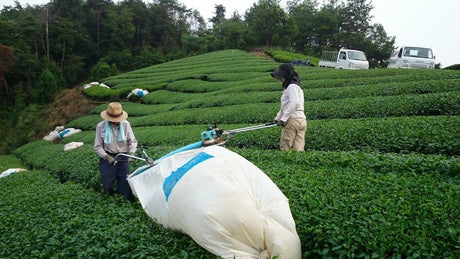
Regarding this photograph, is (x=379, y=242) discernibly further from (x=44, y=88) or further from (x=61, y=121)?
(x=44, y=88)

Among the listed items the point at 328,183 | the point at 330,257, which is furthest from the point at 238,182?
the point at 328,183

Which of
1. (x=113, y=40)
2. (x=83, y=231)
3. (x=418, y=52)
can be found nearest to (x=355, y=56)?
(x=418, y=52)

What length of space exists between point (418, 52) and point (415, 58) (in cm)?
64

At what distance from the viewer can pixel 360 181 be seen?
451 cm

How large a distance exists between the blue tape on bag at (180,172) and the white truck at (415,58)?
800 inches

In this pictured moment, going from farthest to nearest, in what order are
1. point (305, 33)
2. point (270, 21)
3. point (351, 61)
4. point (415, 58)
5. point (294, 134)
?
1. point (305, 33)
2. point (270, 21)
3. point (351, 61)
4. point (415, 58)
5. point (294, 134)

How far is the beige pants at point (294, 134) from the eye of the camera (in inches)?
262

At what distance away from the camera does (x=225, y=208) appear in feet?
9.96

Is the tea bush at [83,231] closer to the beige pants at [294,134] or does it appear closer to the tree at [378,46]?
the beige pants at [294,134]

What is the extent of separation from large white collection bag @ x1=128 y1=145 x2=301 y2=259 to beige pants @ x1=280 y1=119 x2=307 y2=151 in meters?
3.15

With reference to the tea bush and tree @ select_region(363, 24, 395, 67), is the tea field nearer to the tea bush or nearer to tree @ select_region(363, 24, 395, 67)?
the tea bush

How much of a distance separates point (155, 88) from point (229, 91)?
10154 millimetres

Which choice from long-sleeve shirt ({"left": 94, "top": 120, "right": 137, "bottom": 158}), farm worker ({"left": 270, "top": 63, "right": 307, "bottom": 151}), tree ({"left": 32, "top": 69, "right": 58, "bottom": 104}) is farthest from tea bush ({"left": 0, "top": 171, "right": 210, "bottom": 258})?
A: tree ({"left": 32, "top": 69, "right": 58, "bottom": 104})

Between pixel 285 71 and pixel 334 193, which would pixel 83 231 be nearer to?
pixel 334 193
